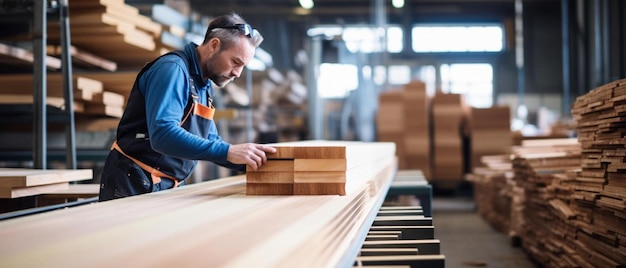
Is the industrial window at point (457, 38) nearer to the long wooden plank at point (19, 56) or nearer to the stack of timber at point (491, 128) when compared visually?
the stack of timber at point (491, 128)

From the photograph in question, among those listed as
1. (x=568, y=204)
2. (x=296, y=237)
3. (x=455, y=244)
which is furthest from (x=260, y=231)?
(x=455, y=244)

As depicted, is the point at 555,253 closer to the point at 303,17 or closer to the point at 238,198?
the point at 238,198

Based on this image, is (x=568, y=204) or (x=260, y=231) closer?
(x=260, y=231)

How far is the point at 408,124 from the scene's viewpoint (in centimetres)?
1042

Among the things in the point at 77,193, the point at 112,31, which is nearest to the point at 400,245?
the point at 77,193

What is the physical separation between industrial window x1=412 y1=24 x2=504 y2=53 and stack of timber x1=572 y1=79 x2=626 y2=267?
16.2m

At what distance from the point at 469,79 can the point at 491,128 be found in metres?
9.75

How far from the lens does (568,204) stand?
179 inches

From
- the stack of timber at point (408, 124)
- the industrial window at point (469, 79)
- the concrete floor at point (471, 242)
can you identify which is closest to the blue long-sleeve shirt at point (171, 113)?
the concrete floor at point (471, 242)

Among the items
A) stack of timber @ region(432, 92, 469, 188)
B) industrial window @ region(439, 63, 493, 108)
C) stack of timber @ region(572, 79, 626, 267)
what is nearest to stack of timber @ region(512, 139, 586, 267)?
stack of timber @ region(572, 79, 626, 267)

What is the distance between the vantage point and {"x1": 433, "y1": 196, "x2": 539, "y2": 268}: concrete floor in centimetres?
574

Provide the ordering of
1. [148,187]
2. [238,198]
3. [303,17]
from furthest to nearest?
[303,17]
[148,187]
[238,198]

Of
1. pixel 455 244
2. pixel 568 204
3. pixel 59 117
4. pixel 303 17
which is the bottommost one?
pixel 455 244

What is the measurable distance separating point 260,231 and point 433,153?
9184mm
